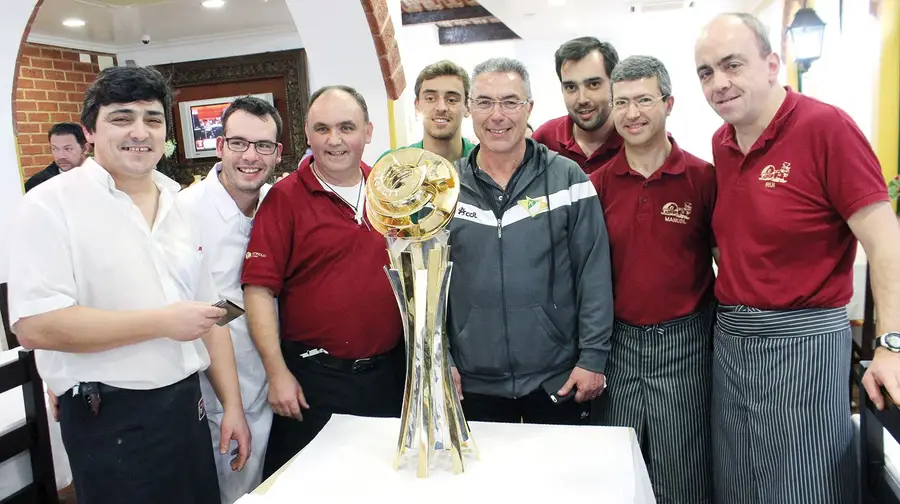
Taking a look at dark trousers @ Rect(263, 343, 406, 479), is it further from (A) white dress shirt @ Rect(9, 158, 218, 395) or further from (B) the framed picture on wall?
(B) the framed picture on wall

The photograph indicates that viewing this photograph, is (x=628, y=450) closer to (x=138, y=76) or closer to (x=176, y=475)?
(x=176, y=475)

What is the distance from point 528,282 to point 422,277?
0.52 meters

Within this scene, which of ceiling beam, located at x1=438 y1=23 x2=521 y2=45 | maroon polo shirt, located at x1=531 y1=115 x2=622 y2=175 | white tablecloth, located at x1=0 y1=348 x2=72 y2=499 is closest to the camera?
white tablecloth, located at x1=0 y1=348 x2=72 y2=499

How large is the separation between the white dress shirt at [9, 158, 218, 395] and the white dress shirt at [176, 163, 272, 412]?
33 centimetres

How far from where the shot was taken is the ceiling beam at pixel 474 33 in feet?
28.5

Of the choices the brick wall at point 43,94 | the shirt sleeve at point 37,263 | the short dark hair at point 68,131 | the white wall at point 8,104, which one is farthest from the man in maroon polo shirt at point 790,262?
the brick wall at point 43,94

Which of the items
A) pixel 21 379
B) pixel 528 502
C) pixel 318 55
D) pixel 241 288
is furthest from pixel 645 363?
pixel 318 55

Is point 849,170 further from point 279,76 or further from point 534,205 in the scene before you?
point 279,76

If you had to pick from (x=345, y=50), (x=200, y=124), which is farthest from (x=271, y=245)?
(x=200, y=124)

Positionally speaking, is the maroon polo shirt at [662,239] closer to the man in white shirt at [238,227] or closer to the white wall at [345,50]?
the man in white shirt at [238,227]

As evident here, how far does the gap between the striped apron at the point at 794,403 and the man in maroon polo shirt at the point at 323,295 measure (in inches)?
39.0

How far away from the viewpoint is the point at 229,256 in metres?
1.95

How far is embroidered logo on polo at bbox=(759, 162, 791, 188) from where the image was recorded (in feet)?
5.26

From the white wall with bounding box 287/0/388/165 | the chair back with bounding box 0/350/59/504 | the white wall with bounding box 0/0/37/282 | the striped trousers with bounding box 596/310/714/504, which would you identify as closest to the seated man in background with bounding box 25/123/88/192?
the white wall with bounding box 0/0/37/282
